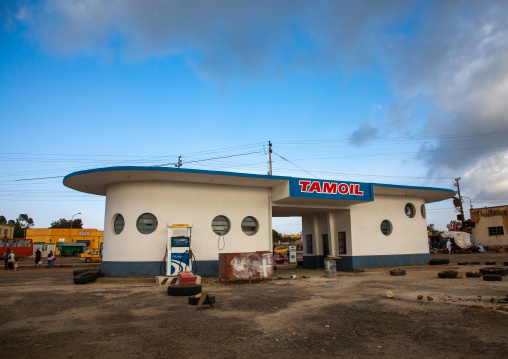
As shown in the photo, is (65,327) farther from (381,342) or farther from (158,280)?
(158,280)

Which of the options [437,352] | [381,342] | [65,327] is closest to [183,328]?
[65,327]

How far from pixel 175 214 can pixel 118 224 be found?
9.34 feet

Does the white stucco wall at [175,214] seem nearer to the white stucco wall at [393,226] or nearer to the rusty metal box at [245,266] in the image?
the rusty metal box at [245,266]

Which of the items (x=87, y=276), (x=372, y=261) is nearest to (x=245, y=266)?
(x=87, y=276)

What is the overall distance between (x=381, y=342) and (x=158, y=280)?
10.1 meters

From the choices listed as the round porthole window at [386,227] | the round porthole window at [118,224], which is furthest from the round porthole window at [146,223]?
the round porthole window at [386,227]

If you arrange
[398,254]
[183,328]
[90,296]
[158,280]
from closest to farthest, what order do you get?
1. [183,328]
2. [90,296]
3. [158,280]
4. [398,254]

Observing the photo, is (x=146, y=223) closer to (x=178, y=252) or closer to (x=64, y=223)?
(x=178, y=252)

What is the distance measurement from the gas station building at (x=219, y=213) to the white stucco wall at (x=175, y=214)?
0.04 m

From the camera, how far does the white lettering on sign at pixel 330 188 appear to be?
54.2ft

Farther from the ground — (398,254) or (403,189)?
(403,189)

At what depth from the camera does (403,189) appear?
19.9m

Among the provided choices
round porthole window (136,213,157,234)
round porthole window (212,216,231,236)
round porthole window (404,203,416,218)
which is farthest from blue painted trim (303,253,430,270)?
round porthole window (136,213,157,234)

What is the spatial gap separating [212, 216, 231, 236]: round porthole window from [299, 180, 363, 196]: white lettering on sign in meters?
4.16
